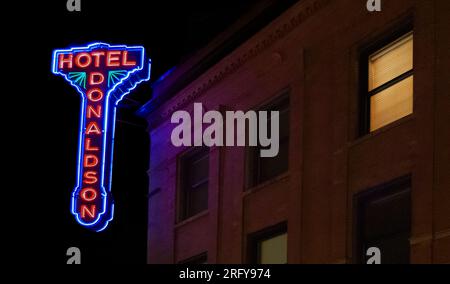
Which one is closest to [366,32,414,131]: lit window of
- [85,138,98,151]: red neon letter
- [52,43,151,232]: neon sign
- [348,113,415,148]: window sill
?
[348,113,415,148]: window sill

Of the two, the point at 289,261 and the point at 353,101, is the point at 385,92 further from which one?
the point at 289,261

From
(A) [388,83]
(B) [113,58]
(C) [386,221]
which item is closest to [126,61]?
(B) [113,58]

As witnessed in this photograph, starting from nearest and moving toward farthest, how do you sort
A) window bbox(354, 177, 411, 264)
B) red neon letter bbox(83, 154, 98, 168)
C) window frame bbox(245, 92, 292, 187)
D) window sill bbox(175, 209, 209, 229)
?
window bbox(354, 177, 411, 264)
window frame bbox(245, 92, 292, 187)
window sill bbox(175, 209, 209, 229)
red neon letter bbox(83, 154, 98, 168)

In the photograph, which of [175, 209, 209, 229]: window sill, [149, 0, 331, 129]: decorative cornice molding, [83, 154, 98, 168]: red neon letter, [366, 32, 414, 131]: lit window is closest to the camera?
[366, 32, 414, 131]: lit window

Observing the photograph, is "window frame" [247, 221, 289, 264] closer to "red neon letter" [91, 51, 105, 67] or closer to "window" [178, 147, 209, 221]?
"window" [178, 147, 209, 221]

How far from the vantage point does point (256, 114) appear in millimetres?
23828

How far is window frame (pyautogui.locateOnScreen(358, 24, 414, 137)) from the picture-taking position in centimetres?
1961

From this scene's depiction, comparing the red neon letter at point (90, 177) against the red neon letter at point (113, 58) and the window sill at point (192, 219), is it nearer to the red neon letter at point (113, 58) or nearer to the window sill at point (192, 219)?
the window sill at point (192, 219)

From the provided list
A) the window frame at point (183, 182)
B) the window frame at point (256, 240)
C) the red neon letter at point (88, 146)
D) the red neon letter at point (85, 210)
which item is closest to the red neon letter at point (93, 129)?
the red neon letter at point (88, 146)

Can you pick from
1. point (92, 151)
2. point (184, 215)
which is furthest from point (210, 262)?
point (92, 151)

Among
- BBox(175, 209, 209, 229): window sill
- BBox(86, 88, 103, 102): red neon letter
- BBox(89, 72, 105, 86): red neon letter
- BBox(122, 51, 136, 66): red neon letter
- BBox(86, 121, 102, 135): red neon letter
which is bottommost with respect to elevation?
BBox(175, 209, 209, 229): window sill

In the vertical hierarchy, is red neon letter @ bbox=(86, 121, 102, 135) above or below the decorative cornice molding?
below

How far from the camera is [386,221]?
62.2ft

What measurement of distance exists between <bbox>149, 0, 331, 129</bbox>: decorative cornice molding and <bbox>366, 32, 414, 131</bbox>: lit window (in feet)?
7.70
